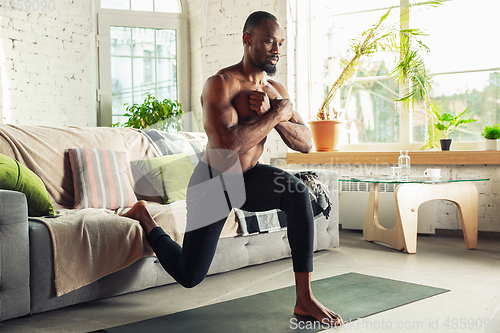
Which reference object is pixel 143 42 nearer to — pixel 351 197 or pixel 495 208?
pixel 351 197

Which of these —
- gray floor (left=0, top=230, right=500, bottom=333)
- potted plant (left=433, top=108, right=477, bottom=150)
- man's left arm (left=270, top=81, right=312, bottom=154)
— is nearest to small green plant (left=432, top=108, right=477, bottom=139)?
potted plant (left=433, top=108, right=477, bottom=150)

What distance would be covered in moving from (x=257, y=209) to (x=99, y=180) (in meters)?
1.30

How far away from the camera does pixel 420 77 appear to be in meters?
4.19

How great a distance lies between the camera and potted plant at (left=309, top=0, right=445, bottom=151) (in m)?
4.20

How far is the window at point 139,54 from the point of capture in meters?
5.10

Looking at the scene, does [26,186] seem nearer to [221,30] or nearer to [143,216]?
[143,216]

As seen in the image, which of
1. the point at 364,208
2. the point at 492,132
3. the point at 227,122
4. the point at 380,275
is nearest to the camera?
the point at 227,122

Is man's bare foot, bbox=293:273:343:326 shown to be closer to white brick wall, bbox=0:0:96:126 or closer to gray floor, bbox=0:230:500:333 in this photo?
gray floor, bbox=0:230:500:333

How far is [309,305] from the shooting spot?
1.88 m

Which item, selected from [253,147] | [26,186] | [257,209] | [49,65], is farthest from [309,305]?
[49,65]

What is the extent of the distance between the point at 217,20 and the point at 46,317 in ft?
12.5

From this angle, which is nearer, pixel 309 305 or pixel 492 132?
pixel 309 305

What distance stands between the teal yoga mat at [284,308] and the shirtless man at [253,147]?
125 mm

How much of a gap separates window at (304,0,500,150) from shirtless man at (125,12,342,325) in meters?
2.84
